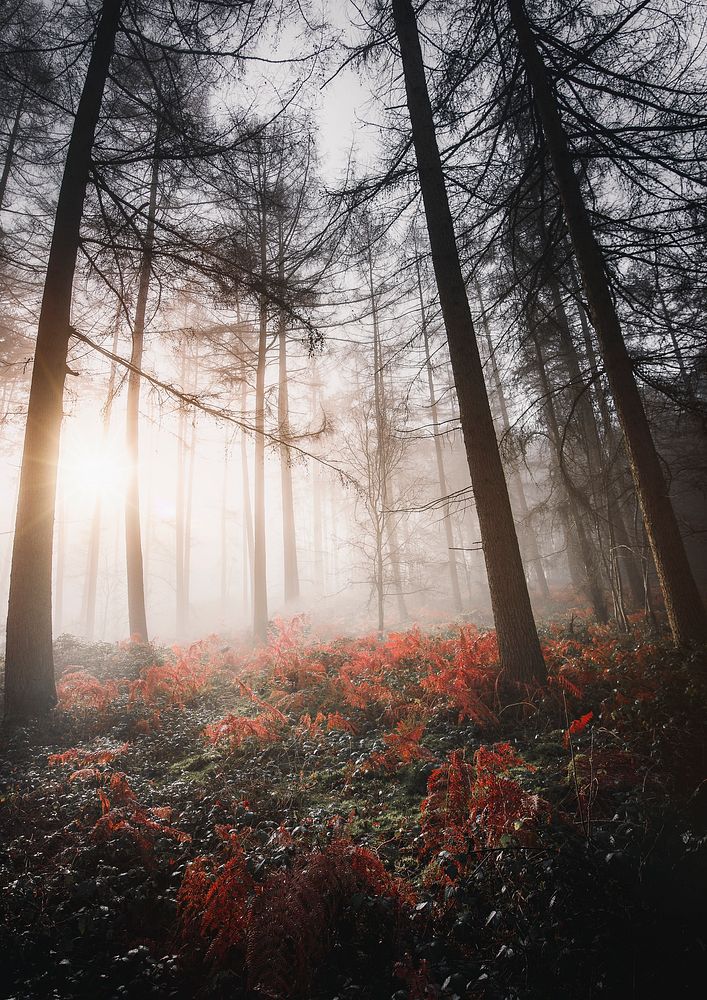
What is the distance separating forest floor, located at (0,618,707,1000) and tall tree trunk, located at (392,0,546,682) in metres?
0.57

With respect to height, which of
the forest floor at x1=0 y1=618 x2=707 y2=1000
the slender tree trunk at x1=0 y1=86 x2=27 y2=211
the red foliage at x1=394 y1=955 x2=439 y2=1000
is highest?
the slender tree trunk at x1=0 y1=86 x2=27 y2=211

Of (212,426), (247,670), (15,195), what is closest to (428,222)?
(212,426)

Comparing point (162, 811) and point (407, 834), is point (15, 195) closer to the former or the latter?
point (162, 811)

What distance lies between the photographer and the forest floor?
6.90 ft

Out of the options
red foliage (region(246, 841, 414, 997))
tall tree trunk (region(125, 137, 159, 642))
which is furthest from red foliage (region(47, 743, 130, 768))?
tall tree trunk (region(125, 137, 159, 642))

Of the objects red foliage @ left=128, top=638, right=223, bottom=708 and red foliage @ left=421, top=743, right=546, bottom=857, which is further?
red foliage @ left=128, top=638, right=223, bottom=708

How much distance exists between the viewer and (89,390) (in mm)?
20219

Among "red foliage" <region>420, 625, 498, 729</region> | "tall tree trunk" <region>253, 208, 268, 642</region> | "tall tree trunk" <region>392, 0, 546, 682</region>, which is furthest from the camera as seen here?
"tall tree trunk" <region>253, 208, 268, 642</region>

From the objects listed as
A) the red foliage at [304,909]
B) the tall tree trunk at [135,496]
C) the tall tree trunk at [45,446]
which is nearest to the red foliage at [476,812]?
the red foliage at [304,909]

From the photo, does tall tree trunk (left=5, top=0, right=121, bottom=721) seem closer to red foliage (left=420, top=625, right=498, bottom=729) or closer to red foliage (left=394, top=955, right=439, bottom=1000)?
red foliage (left=420, top=625, right=498, bottom=729)

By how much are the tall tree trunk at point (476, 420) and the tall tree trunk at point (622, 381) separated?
155 centimetres

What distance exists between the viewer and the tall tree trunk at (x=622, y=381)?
17.2 feet

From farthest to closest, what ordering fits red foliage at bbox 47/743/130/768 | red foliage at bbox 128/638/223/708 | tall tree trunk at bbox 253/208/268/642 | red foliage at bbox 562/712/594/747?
tall tree trunk at bbox 253/208/268/642
red foliage at bbox 128/638/223/708
red foliage at bbox 47/743/130/768
red foliage at bbox 562/712/594/747

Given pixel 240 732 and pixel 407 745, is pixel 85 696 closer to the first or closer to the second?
pixel 240 732
